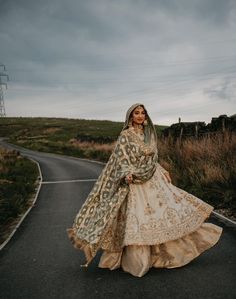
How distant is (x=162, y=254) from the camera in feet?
17.1

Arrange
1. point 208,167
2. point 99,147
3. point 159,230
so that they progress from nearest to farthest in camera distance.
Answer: point 159,230, point 208,167, point 99,147

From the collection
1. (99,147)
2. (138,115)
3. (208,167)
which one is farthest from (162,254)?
(99,147)

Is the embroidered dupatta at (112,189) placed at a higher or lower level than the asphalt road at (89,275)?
higher

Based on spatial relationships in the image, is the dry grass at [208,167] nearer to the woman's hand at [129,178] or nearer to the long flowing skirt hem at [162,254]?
the long flowing skirt hem at [162,254]

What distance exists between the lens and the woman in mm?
5027

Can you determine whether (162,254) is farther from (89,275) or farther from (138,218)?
(89,275)

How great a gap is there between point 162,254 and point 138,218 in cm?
65

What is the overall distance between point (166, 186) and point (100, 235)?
119cm

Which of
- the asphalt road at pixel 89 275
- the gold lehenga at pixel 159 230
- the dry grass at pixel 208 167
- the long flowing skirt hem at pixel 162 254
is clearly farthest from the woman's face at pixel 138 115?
the dry grass at pixel 208 167

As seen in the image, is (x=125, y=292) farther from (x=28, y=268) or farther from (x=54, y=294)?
(x=28, y=268)

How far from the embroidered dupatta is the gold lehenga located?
16 centimetres

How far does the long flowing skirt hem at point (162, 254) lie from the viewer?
5.03 m

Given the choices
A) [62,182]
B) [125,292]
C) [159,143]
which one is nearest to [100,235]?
[125,292]

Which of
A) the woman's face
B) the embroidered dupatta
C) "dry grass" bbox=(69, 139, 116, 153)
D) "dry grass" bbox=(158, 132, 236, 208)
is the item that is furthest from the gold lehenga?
"dry grass" bbox=(69, 139, 116, 153)
